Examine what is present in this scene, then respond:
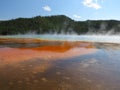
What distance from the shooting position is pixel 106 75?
648cm

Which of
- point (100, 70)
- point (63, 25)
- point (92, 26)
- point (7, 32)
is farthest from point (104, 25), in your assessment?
point (100, 70)

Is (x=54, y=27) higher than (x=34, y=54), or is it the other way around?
(x=54, y=27)

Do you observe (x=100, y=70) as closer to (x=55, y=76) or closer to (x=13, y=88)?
(x=55, y=76)

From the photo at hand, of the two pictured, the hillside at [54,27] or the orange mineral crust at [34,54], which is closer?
the orange mineral crust at [34,54]

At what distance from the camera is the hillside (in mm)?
89562

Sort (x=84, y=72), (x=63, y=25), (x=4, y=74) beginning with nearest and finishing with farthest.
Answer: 1. (x=4, y=74)
2. (x=84, y=72)
3. (x=63, y=25)

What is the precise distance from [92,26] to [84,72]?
95549 millimetres

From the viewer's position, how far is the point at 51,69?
23.6ft

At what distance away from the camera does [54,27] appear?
102875 mm

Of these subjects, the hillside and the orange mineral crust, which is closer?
the orange mineral crust

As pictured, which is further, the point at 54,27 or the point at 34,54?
the point at 54,27

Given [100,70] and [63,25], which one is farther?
[63,25]

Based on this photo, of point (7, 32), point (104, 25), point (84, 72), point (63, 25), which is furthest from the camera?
point (63, 25)

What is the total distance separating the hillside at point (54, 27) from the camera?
8956 cm
